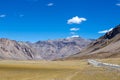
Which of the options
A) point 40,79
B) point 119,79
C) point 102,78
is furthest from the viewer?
point 40,79

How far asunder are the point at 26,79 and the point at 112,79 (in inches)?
477

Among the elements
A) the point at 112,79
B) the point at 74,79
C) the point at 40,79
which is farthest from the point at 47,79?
the point at 112,79

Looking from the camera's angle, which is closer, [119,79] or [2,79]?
[119,79]

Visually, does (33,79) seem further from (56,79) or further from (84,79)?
(84,79)

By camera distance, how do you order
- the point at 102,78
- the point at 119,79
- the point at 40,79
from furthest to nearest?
the point at 40,79, the point at 102,78, the point at 119,79

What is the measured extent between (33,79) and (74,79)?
18.9ft

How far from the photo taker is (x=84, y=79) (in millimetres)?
39781

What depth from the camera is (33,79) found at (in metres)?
42.1

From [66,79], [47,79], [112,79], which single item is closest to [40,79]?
[47,79]

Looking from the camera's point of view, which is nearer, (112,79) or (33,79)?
(112,79)

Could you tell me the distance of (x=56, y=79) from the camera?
41.2 metres

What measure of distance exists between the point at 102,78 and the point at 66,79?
5.37 metres

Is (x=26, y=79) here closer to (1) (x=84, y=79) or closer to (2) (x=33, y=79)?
(2) (x=33, y=79)

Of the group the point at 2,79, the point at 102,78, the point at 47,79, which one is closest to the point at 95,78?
the point at 102,78
